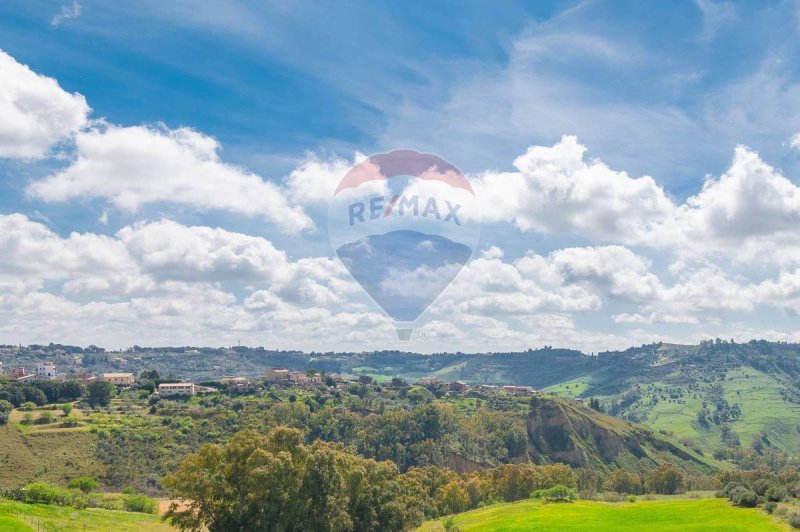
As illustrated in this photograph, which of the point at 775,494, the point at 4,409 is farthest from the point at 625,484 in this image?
the point at 4,409

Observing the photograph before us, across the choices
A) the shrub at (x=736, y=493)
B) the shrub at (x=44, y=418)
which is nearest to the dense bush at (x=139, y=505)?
the shrub at (x=736, y=493)

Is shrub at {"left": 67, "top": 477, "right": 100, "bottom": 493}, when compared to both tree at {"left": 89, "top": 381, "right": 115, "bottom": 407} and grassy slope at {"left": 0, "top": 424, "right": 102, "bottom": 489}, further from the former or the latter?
tree at {"left": 89, "top": 381, "right": 115, "bottom": 407}

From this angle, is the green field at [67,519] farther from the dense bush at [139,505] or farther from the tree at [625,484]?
the tree at [625,484]

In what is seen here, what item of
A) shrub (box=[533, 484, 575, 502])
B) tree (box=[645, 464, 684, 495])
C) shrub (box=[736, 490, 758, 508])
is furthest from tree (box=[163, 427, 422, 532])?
tree (box=[645, 464, 684, 495])

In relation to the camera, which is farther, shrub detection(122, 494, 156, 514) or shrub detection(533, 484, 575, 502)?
shrub detection(533, 484, 575, 502)

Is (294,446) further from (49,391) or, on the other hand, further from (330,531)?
(49,391)
